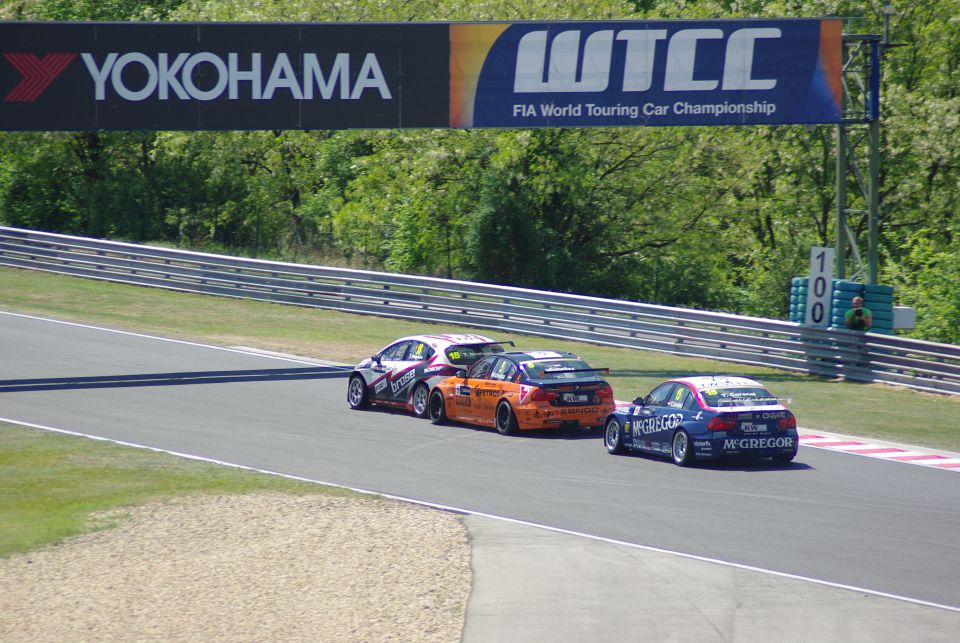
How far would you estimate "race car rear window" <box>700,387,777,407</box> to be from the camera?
15.1 metres

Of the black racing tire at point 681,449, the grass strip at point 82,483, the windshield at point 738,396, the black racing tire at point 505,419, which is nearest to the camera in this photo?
the grass strip at point 82,483

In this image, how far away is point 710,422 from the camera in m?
14.9

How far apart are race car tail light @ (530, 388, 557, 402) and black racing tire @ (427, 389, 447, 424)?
1865 millimetres

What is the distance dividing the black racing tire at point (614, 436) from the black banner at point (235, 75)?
410 inches

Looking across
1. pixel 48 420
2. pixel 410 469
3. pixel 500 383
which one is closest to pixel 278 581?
pixel 410 469

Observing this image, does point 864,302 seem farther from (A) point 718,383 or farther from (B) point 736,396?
(B) point 736,396

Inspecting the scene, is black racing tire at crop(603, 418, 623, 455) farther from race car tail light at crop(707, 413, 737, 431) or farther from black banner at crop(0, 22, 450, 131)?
black banner at crop(0, 22, 450, 131)

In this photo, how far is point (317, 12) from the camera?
142 feet

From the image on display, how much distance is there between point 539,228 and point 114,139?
55.4 feet

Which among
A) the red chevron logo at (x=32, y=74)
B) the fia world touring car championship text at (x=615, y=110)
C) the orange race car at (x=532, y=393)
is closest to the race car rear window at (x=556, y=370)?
the orange race car at (x=532, y=393)

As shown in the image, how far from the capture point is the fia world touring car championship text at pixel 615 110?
24.4 metres

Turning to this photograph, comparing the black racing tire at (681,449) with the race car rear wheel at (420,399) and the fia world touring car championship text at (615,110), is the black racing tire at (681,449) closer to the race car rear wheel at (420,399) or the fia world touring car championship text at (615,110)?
the race car rear wheel at (420,399)

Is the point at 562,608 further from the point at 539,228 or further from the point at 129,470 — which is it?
the point at 539,228

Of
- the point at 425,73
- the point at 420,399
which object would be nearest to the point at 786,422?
the point at 420,399
